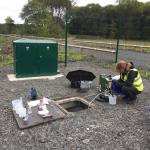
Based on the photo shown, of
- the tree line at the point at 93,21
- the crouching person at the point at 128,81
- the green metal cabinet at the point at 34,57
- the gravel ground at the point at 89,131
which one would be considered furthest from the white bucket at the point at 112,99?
the tree line at the point at 93,21

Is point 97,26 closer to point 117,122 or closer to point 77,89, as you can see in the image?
point 77,89

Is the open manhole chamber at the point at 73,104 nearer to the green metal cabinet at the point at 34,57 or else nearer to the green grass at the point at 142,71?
the green metal cabinet at the point at 34,57

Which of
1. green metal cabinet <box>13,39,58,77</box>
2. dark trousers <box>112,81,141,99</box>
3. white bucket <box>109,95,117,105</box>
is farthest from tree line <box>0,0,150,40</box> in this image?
white bucket <box>109,95,117,105</box>

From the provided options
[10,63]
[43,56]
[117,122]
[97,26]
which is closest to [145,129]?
[117,122]

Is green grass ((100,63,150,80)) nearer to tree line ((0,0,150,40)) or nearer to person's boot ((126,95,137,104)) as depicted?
person's boot ((126,95,137,104))

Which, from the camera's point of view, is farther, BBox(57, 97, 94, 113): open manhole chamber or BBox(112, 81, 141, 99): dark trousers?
BBox(57, 97, 94, 113): open manhole chamber

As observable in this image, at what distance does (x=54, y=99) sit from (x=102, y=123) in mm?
1522

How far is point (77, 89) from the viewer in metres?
6.00

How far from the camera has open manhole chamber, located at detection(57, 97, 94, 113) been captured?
5055mm

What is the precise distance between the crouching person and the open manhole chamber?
816mm

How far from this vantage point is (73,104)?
5289 millimetres

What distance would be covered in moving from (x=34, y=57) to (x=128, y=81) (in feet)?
10.7

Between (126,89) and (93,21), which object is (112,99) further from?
(93,21)

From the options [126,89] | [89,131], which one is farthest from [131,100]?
[89,131]
